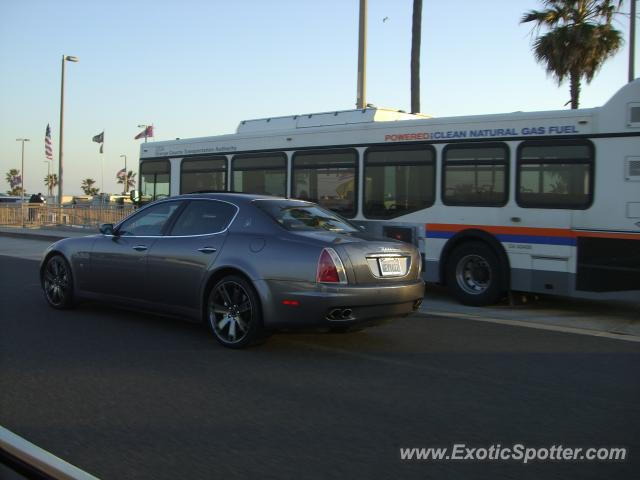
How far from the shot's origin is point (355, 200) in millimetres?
11914

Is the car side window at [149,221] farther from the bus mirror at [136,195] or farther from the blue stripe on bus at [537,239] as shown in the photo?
the bus mirror at [136,195]

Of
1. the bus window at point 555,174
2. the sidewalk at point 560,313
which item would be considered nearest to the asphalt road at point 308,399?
the sidewalk at point 560,313

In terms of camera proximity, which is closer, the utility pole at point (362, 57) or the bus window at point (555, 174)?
the bus window at point (555, 174)

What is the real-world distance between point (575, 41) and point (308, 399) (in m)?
19.7

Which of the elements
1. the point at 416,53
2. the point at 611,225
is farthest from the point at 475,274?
the point at 416,53

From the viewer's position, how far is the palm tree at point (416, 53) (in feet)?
70.7

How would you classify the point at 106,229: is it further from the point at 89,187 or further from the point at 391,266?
the point at 89,187

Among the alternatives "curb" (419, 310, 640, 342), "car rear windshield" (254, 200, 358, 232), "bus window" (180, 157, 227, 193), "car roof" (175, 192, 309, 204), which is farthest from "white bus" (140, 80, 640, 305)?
"car roof" (175, 192, 309, 204)

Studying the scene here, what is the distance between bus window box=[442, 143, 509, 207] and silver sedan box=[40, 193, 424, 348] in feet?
11.5

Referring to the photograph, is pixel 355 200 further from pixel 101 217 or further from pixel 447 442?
pixel 101 217

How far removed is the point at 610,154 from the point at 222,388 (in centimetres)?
646

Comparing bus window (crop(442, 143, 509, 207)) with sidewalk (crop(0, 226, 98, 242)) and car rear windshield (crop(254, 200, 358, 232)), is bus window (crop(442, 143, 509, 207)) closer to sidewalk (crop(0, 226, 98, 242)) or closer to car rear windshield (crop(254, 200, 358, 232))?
car rear windshield (crop(254, 200, 358, 232))

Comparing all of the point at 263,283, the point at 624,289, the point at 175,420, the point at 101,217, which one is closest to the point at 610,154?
the point at 624,289
